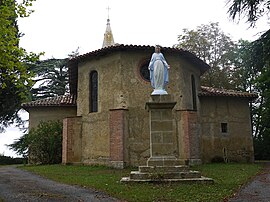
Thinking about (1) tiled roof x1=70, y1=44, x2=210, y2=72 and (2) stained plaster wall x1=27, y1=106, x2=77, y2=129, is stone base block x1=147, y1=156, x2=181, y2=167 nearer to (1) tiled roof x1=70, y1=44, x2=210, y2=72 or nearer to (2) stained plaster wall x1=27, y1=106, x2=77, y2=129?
(1) tiled roof x1=70, y1=44, x2=210, y2=72

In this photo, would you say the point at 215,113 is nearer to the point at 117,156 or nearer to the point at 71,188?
the point at 117,156

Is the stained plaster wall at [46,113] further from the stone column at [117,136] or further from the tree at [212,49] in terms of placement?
the tree at [212,49]

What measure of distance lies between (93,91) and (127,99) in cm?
277

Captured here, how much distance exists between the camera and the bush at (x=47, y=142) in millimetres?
20734

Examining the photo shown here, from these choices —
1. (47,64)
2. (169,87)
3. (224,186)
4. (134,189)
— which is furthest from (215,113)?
(47,64)

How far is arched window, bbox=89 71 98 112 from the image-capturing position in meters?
18.8

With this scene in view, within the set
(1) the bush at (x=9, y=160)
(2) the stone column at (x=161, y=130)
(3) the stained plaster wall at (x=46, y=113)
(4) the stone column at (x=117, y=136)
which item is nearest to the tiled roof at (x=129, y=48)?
(4) the stone column at (x=117, y=136)

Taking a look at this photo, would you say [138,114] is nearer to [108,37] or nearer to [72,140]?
[72,140]

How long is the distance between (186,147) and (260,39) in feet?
33.7

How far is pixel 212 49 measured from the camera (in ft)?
103

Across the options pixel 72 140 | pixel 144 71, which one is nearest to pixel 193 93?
pixel 144 71

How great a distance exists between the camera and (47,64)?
3691cm

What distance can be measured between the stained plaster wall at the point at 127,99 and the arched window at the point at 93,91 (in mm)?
239

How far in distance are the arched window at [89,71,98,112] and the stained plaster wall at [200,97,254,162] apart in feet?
22.2
